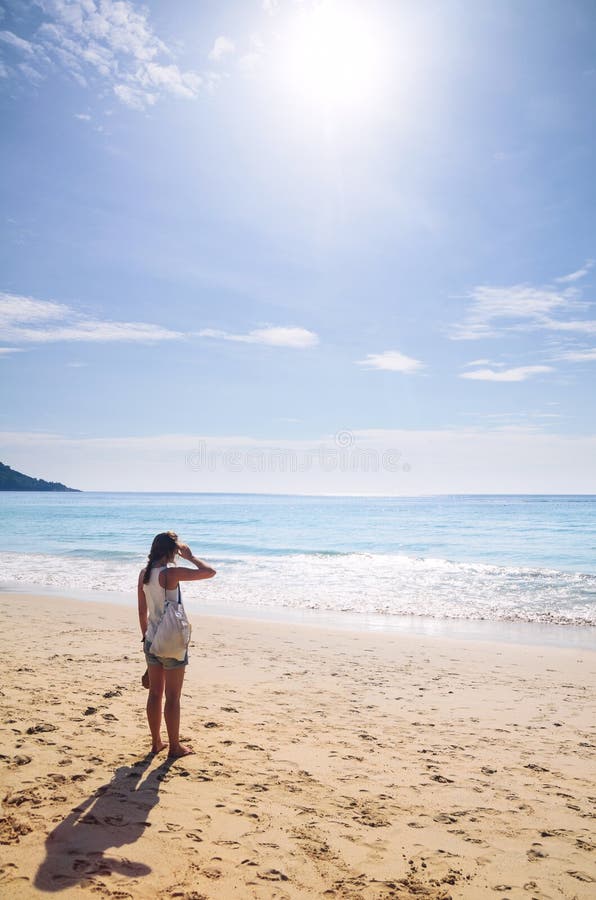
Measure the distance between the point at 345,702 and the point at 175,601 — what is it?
328cm

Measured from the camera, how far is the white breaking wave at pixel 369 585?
1502cm

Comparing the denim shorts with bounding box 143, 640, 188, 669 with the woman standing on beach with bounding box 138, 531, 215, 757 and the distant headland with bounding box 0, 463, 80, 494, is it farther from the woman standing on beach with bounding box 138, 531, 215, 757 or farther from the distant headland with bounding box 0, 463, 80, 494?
the distant headland with bounding box 0, 463, 80, 494

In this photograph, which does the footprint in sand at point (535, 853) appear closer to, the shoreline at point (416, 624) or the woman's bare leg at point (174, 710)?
the woman's bare leg at point (174, 710)

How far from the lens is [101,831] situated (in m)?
3.81

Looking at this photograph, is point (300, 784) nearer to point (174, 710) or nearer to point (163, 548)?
point (174, 710)

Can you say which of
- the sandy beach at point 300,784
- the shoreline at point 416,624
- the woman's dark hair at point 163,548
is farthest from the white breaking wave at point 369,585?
the woman's dark hair at point 163,548

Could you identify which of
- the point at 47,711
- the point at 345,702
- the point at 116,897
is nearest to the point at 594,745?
the point at 345,702

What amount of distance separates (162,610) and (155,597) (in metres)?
0.13

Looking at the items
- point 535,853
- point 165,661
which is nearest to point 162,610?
point 165,661

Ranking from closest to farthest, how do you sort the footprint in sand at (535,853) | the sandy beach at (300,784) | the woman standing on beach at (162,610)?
the sandy beach at (300,784) → the footprint in sand at (535,853) → the woman standing on beach at (162,610)

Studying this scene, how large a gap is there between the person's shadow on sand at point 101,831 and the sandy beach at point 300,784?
1 centimetres

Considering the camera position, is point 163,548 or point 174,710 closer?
point 163,548

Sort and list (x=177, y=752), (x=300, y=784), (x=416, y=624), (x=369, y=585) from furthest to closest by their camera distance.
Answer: (x=369, y=585) < (x=416, y=624) < (x=177, y=752) < (x=300, y=784)

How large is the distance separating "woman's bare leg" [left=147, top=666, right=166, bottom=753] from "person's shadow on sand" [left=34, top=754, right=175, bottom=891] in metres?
0.31
